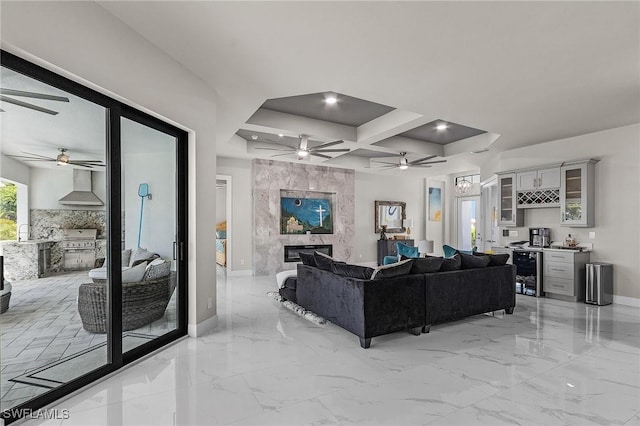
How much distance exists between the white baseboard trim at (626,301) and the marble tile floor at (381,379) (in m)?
1.46

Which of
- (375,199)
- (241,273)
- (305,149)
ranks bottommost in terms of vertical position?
(241,273)

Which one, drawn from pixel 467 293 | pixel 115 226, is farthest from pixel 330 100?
pixel 115 226

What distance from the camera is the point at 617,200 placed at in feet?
17.8

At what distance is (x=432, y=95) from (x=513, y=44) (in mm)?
1228

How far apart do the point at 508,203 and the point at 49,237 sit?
24.0 feet

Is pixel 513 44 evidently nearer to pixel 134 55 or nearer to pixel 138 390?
pixel 134 55

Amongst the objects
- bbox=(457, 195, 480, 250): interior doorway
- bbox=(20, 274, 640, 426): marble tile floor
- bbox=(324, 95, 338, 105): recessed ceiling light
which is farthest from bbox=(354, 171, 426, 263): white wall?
bbox=(20, 274, 640, 426): marble tile floor

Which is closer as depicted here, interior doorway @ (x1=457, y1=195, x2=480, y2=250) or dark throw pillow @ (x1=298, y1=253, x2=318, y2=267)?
dark throw pillow @ (x1=298, y1=253, x2=318, y2=267)

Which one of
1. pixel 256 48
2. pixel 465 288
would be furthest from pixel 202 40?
pixel 465 288

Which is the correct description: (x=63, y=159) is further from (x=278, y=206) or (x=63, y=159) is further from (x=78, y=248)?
(x=278, y=206)

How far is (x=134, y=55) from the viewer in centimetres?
285

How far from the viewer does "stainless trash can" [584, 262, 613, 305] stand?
5266 mm

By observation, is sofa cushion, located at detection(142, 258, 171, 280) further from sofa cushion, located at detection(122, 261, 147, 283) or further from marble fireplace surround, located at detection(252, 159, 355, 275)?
marble fireplace surround, located at detection(252, 159, 355, 275)

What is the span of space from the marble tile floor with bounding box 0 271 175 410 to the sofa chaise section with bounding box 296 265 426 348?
228 centimetres
